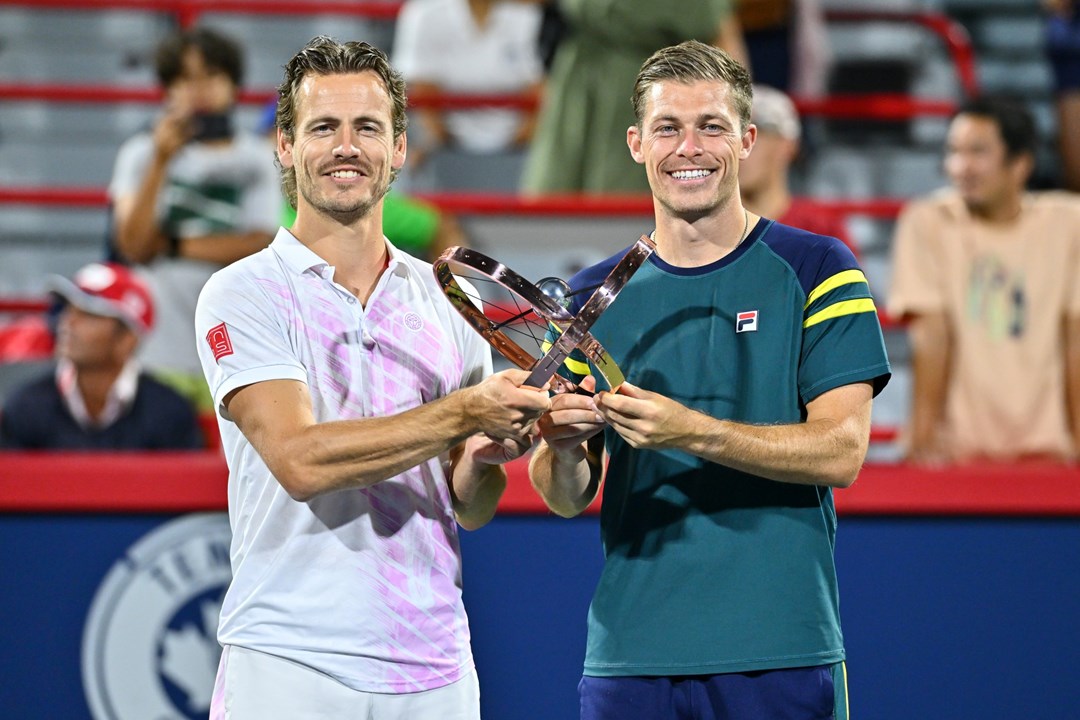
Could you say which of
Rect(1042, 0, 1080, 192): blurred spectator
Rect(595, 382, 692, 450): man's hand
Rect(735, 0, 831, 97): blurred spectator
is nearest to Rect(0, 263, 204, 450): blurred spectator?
Rect(595, 382, 692, 450): man's hand

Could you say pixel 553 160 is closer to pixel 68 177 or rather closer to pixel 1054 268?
pixel 1054 268

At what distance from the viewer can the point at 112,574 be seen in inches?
145

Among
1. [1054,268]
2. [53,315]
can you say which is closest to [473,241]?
[53,315]

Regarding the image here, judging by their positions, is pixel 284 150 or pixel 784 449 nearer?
pixel 784 449

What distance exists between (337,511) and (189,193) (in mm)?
3292

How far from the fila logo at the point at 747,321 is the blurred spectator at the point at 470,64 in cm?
399

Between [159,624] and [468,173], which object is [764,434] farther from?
[468,173]

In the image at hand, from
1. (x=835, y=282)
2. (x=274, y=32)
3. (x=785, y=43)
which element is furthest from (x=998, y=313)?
(x=274, y=32)

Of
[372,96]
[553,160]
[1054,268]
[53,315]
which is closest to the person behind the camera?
[372,96]

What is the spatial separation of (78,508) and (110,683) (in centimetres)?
45

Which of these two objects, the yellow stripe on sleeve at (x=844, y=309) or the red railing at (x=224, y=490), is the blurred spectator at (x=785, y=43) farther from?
the yellow stripe on sleeve at (x=844, y=309)

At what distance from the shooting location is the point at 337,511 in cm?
250

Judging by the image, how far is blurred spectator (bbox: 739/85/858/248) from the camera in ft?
15.8

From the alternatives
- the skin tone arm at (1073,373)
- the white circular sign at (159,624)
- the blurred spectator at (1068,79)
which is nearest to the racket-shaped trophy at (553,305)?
the white circular sign at (159,624)
